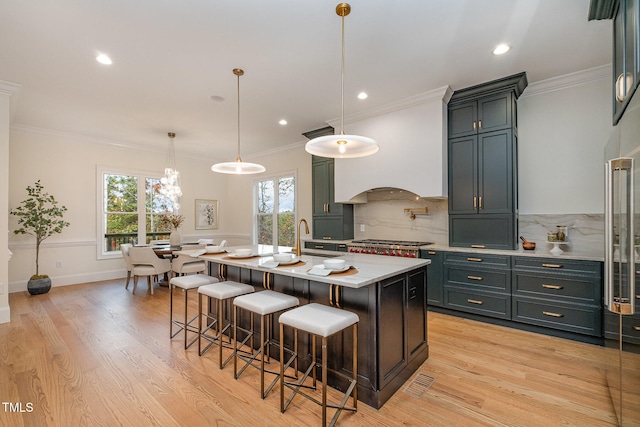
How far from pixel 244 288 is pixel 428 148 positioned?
2.97 meters

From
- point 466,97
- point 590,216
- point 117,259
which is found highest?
point 466,97

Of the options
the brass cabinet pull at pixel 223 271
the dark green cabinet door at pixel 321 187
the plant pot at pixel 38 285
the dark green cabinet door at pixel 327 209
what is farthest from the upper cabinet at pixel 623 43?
the plant pot at pixel 38 285

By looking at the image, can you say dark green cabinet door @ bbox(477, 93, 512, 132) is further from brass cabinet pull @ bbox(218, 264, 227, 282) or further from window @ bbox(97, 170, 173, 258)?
window @ bbox(97, 170, 173, 258)

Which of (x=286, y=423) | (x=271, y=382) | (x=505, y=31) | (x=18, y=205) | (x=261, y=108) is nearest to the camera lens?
(x=286, y=423)

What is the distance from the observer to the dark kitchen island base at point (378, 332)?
2.04 metres

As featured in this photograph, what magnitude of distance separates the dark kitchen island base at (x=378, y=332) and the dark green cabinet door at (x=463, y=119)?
228cm

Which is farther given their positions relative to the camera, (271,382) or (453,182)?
(453,182)

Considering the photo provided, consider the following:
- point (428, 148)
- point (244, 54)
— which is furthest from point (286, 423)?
point (428, 148)

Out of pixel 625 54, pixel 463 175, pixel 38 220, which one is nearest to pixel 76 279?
pixel 38 220

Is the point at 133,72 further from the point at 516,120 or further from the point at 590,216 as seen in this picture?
the point at 590,216

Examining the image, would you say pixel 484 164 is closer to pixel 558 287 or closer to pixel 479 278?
pixel 479 278

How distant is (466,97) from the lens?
12.6 ft

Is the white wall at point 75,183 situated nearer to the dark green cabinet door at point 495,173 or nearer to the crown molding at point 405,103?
the crown molding at point 405,103

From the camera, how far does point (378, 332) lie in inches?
80.0
